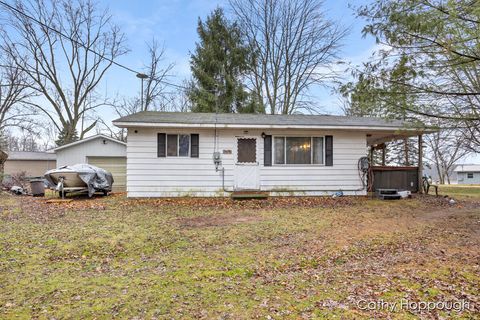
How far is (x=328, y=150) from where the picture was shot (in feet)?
34.7

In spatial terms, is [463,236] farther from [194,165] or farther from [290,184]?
[194,165]

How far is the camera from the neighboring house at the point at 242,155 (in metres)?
9.85

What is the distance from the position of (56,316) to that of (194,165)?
7.57m

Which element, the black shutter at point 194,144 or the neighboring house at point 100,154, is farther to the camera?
the neighboring house at point 100,154

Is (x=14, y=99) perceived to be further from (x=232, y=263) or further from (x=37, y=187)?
(x=232, y=263)

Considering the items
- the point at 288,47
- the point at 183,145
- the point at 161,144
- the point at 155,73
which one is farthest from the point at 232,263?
the point at 155,73

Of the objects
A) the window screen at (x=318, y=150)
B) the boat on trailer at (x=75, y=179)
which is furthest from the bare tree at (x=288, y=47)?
the boat on trailer at (x=75, y=179)

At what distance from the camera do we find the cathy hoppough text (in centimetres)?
278

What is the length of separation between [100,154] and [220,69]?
10296mm

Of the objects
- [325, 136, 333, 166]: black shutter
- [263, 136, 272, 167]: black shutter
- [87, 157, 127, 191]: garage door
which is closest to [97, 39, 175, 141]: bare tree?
[87, 157, 127, 191]: garage door

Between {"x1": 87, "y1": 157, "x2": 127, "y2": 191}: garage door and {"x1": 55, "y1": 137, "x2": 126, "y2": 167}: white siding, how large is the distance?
0.23 m

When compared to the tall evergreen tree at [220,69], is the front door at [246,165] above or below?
below

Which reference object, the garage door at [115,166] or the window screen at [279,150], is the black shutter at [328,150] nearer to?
the window screen at [279,150]

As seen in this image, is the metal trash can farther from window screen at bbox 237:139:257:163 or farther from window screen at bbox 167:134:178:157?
window screen at bbox 237:139:257:163
